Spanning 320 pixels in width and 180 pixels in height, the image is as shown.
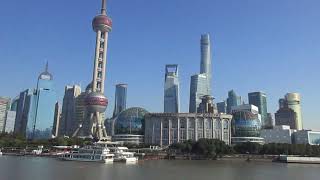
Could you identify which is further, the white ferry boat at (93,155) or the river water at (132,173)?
the white ferry boat at (93,155)

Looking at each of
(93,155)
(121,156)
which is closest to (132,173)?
(93,155)

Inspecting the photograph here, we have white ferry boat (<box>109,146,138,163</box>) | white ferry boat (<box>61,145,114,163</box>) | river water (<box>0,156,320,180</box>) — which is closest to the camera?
river water (<box>0,156,320,180</box>)

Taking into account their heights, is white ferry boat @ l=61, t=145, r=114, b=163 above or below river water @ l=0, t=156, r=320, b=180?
above

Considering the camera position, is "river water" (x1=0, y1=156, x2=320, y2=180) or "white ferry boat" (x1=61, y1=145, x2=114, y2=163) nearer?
"river water" (x1=0, y1=156, x2=320, y2=180)

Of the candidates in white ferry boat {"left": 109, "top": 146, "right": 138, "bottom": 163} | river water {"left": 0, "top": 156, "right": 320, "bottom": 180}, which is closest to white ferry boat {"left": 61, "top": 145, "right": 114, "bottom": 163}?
white ferry boat {"left": 109, "top": 146, "right": 138, "bottom": 163}

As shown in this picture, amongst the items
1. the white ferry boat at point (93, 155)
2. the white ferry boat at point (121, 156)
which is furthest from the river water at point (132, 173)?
the white ferry boat at point (121, 156)

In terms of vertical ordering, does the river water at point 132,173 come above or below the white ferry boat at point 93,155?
below

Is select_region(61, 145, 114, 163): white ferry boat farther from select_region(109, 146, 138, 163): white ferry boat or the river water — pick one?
the river water

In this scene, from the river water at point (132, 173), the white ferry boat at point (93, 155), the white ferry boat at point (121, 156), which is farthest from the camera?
the white ferry boat at point (121, 156)

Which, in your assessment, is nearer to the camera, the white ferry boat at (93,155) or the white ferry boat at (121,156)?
the white ferry boat at (93,155)

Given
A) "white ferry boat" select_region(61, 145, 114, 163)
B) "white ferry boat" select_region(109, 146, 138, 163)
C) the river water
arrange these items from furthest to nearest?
"white ferry boat" select_region(109, 146, 138, 163)
"white ferry boat" select_region(61, 145, 114, 163)
the river water

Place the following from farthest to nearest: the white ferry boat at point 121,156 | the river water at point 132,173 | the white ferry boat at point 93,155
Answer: the white ferry boat at point 121,156 → the white ferry boat at point 93,155 → the river water at point 132,173

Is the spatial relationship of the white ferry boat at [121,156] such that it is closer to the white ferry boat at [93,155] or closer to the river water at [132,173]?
the white ferry boat at [93,155]

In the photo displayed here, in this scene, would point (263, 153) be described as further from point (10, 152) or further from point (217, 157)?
point (10, 152)
